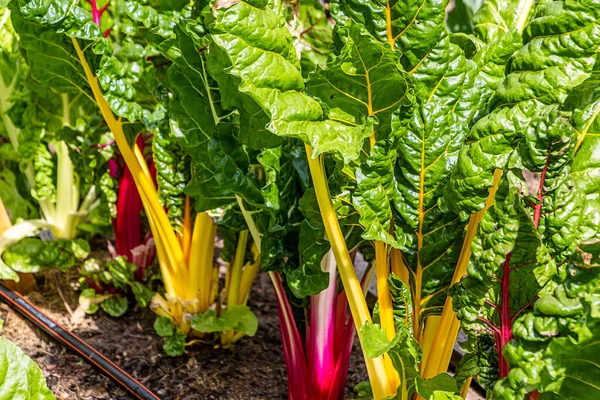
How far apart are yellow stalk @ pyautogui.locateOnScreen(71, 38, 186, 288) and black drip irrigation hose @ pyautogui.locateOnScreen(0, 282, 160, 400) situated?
0.29 m

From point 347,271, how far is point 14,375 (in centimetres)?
59

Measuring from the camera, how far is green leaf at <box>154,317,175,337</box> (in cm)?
177

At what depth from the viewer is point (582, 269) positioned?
3.28 ft

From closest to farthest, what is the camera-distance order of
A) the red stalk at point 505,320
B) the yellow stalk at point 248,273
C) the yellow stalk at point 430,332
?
the red stalk at point 505,320
the yellow stalk at point 430,332
the yellow stalk at point 248,273

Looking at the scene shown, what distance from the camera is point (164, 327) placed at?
1.79m

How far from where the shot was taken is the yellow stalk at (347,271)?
47.4 inches

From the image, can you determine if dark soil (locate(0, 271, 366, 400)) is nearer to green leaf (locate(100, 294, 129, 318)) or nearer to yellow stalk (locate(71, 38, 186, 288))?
green leaf (locate(100, 294, 129, 318))

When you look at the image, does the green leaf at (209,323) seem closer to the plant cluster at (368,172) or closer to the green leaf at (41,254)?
the plant cluster at (368,172)

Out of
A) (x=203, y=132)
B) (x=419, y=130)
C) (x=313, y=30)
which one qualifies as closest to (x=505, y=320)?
(x=419, y=130)

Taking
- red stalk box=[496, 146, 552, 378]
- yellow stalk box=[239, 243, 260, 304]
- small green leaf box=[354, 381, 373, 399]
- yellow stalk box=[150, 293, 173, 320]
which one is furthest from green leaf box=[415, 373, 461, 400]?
yellow stalk box=[150, 293, 173, 320]

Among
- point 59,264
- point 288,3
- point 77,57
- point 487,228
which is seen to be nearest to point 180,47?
point 77,57

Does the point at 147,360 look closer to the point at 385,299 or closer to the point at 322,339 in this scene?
the point at 322,339

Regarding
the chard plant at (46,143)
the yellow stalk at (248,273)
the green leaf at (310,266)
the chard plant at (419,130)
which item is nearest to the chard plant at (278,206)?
the green leaf at (310,266)

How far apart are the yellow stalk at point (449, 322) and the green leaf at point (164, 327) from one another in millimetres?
742
